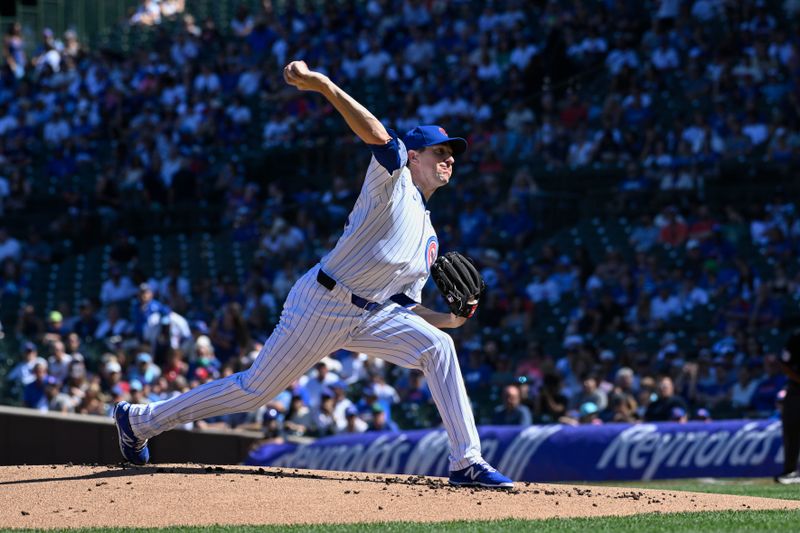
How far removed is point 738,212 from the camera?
14.1 m

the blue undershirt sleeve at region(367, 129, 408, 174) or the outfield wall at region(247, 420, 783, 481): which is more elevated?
the blue undershirt sleeve at region(367, 129, 408, 174)

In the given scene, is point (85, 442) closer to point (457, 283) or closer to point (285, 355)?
point (285, 355)

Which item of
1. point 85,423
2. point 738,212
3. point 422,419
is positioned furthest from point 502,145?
point 85,423

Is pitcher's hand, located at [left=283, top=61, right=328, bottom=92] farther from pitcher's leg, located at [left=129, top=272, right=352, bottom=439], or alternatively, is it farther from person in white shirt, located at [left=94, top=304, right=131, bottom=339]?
person in white shirt, located at [left=94, top=304, right=131, bottom=339]

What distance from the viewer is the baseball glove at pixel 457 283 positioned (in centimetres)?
595

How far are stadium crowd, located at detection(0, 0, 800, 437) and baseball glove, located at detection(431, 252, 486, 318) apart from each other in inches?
227

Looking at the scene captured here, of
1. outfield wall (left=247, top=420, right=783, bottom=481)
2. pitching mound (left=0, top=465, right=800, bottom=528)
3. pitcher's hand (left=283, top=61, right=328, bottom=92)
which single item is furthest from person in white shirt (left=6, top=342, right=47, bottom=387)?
pitcher's hand (left=283, top=61, right=328, bottom=92)

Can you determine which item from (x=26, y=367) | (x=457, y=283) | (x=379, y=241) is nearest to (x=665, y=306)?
(x=26, y=367)

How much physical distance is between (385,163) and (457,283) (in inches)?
31.6

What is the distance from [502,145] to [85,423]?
6211mm

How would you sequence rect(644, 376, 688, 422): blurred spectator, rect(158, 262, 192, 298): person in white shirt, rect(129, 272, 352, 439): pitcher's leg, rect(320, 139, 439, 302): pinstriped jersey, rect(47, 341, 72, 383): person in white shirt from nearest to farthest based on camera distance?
rect(320, 139, 439, 302): pinstriped jersey
rect(129, 272, 352, 439): pitcher's leg
rect(644, 376, 688, 422): blurred spectator
rect(47, 341, 72, 383): person in white shirt
rect(158, 262, 192, 298): person in white shirt

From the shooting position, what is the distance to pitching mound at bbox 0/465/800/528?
211 inches

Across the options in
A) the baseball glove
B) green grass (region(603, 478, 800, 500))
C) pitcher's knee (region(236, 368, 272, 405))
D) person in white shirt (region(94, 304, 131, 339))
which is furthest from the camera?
person in white shirt (region(94, 304, 131, 339))

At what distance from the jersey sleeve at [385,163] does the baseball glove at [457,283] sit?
0.60 meters
